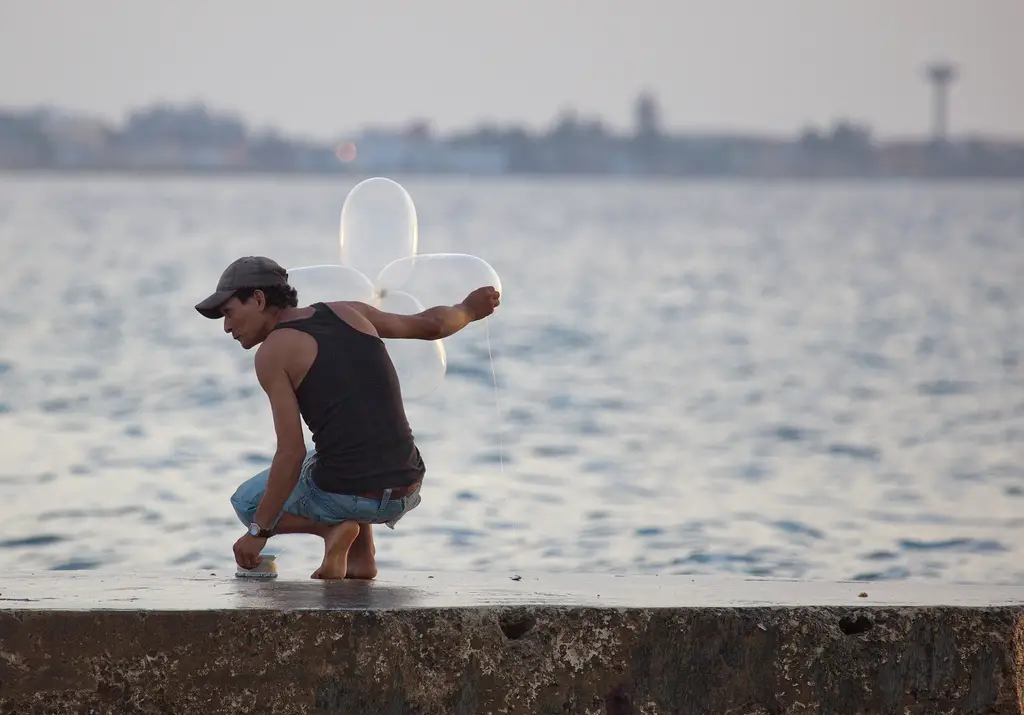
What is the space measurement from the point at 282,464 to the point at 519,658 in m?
1.10

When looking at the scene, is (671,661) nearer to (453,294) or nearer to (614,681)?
(614,681)

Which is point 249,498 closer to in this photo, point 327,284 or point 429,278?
point 327,284

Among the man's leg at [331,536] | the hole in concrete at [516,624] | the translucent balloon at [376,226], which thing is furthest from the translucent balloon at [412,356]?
→ the hole in concrete at [516,624]

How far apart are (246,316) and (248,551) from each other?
777 mm

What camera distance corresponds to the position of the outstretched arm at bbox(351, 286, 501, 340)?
5707 mm

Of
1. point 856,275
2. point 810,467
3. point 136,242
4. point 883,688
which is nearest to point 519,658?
point 883,688

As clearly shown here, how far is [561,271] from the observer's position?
49.9 meters

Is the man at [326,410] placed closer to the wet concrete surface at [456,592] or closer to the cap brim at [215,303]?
the cap brim at [215,303]

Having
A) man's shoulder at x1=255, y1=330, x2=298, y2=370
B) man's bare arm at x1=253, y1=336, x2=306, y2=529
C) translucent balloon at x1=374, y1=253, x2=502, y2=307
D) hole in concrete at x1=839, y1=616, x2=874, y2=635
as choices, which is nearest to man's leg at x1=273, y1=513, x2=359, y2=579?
man's bare arm at x1=253, y1=336, x2=306, y2=529

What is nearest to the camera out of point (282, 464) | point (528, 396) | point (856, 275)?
point (282, 464)

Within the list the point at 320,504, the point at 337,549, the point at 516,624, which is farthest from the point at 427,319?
the point at 516,624

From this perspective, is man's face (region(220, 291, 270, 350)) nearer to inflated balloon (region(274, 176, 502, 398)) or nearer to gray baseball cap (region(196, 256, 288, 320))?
gray baseball cap (region(196, 256, 288, 320))

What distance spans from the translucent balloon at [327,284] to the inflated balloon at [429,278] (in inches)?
5.1

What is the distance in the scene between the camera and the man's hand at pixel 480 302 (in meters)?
5.88
